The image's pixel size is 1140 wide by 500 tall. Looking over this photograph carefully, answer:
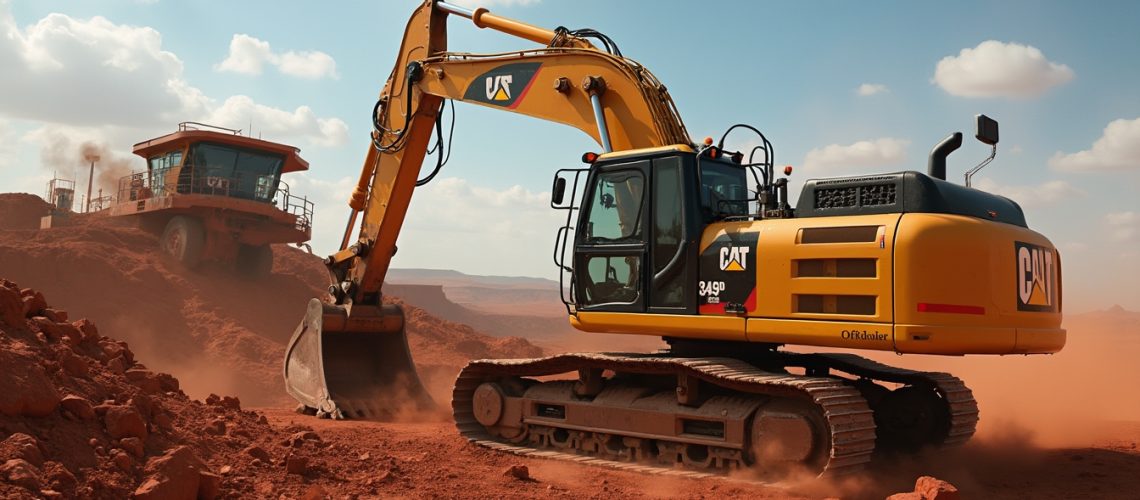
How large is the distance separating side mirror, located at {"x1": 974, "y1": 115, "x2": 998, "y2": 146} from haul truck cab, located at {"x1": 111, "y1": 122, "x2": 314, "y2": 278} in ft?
67.8

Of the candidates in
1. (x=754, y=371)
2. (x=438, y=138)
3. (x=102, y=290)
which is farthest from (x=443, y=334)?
(x=754, y=371)

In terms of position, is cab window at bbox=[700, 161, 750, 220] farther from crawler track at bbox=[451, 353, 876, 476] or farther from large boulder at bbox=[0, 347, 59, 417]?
large boulder at bbox=[0, 347, 59, 417]

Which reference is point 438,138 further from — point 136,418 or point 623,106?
point 136,418

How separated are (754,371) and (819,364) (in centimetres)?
135

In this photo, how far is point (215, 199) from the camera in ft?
77.7

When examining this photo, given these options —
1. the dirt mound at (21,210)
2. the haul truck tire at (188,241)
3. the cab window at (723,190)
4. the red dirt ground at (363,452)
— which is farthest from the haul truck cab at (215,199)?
the cab window at (723,190)

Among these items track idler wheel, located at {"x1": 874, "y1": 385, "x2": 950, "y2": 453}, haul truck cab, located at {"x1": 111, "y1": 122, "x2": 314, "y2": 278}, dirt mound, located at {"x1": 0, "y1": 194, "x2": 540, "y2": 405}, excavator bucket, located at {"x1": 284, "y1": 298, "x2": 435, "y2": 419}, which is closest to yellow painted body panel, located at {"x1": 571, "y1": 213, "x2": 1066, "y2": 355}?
track idler wheel, located at {"x1": 874, "y1": 385, "x2": 950, "y2": 453}

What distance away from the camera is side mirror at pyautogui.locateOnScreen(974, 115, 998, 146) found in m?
7.32

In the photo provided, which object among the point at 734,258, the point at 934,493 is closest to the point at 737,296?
the point at 734,258

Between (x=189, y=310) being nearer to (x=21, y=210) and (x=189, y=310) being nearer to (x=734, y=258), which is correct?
(x=21, y=210)

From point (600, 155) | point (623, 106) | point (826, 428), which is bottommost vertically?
point (826, 428)

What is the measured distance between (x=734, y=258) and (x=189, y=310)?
732 inches

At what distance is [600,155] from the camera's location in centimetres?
823

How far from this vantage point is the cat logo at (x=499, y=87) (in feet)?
32.9
